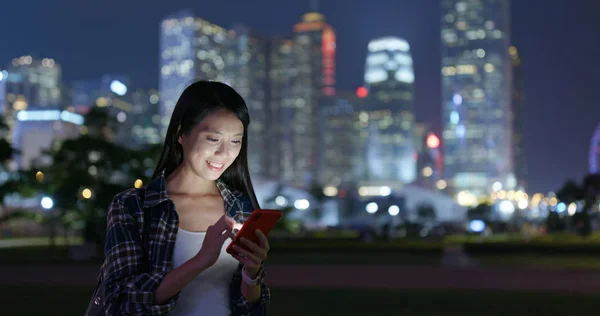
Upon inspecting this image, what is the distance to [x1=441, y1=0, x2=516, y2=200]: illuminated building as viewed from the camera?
179 m

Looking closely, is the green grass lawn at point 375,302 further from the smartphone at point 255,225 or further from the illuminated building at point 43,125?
the illuminated building at point 43,125

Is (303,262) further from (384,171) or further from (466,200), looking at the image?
(384,171)

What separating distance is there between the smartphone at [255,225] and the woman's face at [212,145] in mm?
340

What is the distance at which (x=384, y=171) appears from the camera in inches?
7249

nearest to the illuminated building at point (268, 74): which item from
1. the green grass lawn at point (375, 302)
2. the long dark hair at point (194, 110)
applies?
the green grass lawn at point (375, 302)

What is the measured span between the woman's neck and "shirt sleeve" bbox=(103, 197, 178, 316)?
239 millimetres

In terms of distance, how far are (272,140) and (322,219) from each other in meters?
88.2

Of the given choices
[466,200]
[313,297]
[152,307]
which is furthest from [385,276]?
[466,200]

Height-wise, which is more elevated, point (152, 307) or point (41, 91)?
point (41, 91)

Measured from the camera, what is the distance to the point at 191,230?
2.56m

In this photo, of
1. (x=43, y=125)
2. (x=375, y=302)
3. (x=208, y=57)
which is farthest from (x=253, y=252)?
(x=208, y=57)

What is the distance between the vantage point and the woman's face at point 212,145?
2621 mm

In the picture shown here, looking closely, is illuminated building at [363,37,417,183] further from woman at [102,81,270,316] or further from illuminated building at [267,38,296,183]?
woman at [102,81,270,316]

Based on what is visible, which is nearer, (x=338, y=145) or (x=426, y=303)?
(x=426, y=303)
